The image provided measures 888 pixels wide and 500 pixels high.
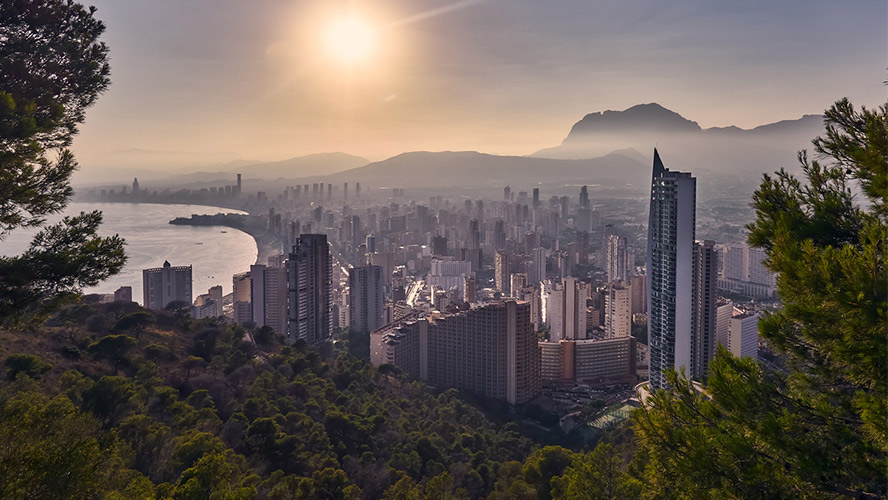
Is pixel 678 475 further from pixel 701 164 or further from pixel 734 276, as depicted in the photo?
pixel 734 276

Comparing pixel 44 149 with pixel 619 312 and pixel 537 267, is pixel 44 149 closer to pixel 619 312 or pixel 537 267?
pixel 619 312

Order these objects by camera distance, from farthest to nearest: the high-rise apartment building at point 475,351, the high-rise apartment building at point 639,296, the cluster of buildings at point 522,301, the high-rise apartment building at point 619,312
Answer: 1. the high-rise apartment building at point 639,296
2. the high-rise apartment building at point 619,312
3. the high-rise apartment building at point 475,351
4. the cluster of buildings at point 522,301

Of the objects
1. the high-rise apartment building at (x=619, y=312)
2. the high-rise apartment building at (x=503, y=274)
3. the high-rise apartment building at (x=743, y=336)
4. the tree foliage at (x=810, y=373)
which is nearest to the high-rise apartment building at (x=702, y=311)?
the high-rise apartment building at (x=743, y=336)

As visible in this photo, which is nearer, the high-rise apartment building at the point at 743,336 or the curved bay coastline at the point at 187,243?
the high-rise apartment building at the point at 743,336

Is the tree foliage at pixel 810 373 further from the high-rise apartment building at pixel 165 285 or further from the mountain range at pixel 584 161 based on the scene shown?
the high-rise apartment building at pixel 165 285

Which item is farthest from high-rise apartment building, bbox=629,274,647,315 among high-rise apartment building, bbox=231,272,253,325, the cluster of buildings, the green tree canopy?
the green tree canopy

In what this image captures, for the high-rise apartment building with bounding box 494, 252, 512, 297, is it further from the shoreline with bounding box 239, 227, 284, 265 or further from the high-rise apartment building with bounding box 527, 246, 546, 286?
the shoreline with bounding box 239, 227, 284, 265

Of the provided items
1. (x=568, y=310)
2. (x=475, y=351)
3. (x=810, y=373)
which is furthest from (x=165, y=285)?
(x=810, y=373)
